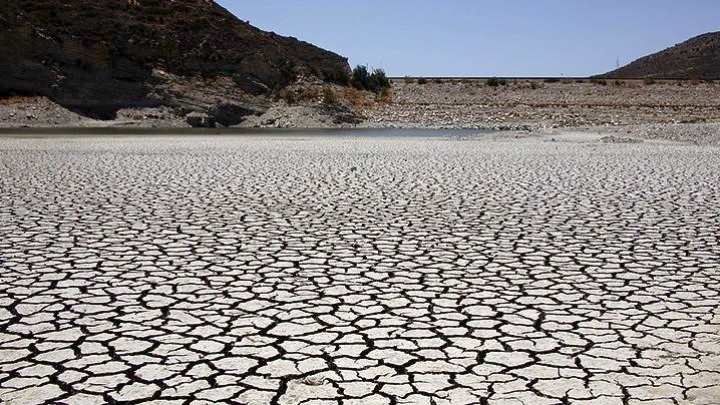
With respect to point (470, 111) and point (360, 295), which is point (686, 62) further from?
point (360, 295)

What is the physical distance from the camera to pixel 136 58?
41188 millimetres

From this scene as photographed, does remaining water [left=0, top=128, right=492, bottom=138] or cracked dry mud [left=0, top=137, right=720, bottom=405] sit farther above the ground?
remaining water [left=0, top=128, right=492, bottom=138]

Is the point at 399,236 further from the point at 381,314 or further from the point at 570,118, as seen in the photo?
the point at 570,118

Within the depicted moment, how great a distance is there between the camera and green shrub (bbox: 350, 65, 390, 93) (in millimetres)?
50438

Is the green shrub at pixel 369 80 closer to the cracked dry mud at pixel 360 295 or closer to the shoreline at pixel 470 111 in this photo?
the shoreline at pixel 470 111

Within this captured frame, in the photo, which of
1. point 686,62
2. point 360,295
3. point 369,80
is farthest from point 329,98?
point 686,62

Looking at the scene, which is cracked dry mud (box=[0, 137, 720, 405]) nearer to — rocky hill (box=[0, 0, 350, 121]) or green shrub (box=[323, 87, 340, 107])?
rocky hill (box=[0, 0, 350, 121])

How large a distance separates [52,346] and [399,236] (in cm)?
398

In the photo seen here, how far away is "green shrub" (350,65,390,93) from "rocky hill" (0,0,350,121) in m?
4.90

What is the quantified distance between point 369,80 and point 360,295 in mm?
46916

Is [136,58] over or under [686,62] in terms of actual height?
under

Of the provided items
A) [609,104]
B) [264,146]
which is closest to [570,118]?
[609,104]

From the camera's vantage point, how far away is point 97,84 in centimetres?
3981

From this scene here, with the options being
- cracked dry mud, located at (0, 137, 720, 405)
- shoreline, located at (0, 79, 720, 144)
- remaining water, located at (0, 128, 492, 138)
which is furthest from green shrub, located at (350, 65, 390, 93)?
cracked dry mud, located at (0, 137, 720, 405)
